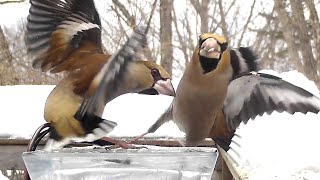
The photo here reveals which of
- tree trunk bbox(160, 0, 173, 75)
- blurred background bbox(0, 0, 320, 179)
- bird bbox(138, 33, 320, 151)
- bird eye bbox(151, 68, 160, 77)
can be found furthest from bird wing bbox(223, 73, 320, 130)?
tree trunk bbox(160, 0, 173, 75)

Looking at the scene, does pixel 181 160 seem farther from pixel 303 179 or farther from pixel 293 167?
pixel 293 167

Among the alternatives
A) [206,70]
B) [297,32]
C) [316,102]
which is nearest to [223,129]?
[206,70]

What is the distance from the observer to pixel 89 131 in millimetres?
1027

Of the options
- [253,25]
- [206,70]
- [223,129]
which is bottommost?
[253,25]

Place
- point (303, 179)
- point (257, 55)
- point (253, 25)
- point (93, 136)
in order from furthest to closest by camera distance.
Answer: point (253, 25)
point (303, 179)
point (257, 55)
point (93, 136)

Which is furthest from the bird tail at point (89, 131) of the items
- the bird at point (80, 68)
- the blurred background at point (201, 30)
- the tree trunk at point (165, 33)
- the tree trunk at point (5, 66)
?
the tree trunk at point (165, 33)

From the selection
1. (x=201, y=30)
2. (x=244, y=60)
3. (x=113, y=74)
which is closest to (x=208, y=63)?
(x=244, y=60)

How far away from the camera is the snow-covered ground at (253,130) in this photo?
184 cm

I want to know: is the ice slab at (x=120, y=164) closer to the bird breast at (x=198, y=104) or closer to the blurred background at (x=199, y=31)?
the bird breast at (x=198, y=104)

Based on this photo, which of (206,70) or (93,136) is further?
(206,70)

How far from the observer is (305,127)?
2.20 metres

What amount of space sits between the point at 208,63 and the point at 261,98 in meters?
0.13

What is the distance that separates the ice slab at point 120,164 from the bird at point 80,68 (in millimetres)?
101

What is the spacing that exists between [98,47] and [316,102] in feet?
1.43
